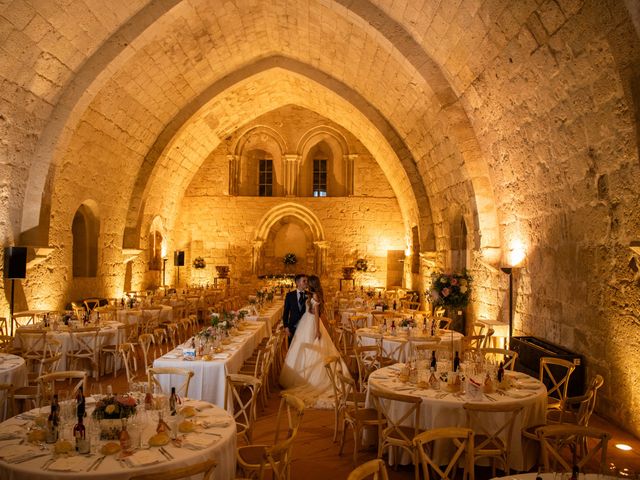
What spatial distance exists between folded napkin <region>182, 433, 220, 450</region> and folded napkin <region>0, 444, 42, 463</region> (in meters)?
0.83

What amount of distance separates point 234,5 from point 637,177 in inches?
327

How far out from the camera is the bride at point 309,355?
748cm

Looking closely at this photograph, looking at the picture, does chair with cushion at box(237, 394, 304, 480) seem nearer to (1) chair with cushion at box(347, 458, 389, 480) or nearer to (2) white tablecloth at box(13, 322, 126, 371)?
(1) chair with cushion at box(347, 458, 389, 480)

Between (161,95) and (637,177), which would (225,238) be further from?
(637,177)

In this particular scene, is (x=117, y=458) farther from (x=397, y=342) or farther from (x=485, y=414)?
(x=397, y=342)

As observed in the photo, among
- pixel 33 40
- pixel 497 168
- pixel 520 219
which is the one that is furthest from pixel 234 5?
pixel 520 219

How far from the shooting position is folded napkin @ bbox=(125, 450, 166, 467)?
3.10 metres

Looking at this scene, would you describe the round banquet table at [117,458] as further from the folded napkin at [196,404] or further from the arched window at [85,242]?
the arched window at [85,242]

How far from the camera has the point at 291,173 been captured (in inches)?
721

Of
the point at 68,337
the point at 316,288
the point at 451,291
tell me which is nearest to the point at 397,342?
the point at 451,291

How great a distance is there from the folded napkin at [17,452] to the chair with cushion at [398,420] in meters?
2.39

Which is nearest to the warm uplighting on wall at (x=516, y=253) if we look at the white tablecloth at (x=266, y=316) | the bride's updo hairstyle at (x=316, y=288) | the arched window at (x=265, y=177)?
the bride's updo hairstyle at (x=316, y=288)

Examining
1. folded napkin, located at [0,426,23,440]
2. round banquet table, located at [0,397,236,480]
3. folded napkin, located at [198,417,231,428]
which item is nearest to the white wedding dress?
folded napkin, located at [198,417,231,428]

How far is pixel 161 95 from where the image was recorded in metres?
12.6
